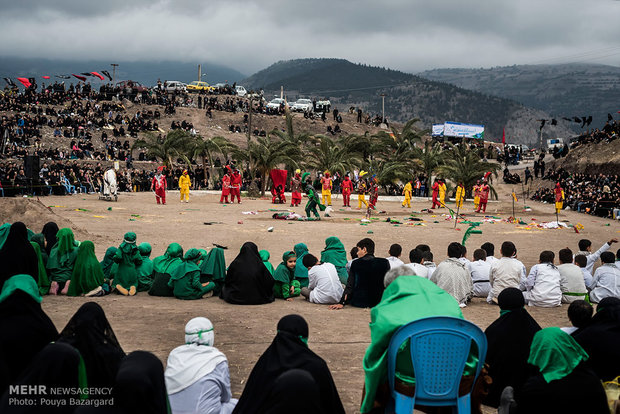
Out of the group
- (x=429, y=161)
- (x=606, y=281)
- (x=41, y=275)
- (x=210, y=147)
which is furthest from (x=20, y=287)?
(x=429, y=161)

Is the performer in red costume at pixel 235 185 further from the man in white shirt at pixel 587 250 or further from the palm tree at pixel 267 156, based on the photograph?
the man in white shirt at pixel 587 250

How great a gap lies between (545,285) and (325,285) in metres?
3.11

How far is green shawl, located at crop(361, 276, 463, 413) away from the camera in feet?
12.0

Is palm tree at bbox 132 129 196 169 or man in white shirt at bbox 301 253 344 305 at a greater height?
palm tree at bbox 132 129 196 169

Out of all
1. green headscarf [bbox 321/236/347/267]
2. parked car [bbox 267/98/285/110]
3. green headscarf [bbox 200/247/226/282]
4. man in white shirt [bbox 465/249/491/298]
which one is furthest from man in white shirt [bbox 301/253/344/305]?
parked car [bbox 267/98/285/110]

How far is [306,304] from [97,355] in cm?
507

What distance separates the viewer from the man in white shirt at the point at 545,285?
27.5 ft

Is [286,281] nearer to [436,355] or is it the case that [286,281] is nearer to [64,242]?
[64,242]

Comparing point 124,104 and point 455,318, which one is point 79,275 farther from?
point 124,104

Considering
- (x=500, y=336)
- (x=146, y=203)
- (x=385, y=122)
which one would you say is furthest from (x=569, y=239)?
(x=385, y=122)

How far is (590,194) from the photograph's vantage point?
2809 centimetres

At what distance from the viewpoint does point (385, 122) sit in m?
62.6

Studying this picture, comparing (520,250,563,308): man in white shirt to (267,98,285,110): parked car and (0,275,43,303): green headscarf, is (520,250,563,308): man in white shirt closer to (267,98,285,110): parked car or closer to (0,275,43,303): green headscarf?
(0,275,43,303): green headscarf

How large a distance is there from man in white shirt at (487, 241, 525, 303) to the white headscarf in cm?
524
